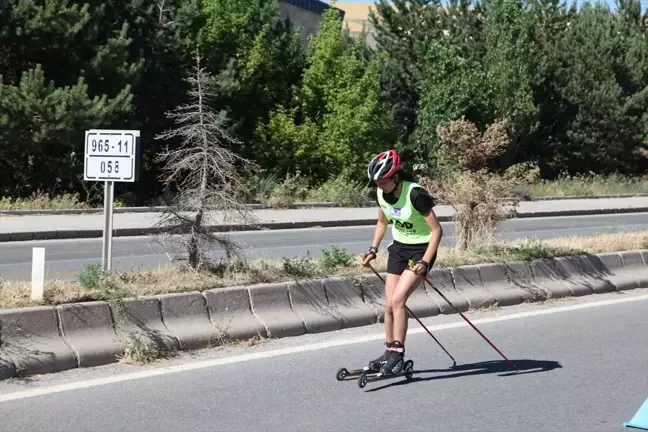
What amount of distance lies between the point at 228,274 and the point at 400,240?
219 centimetres

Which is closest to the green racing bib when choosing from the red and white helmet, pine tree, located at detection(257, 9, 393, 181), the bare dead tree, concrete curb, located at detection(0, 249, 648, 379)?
the red and white helmet

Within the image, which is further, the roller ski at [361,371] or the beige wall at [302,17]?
the beige wall at [302,17]

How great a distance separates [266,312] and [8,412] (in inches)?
120

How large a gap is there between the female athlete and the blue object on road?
1766 millimetres

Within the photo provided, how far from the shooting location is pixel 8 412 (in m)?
6.46

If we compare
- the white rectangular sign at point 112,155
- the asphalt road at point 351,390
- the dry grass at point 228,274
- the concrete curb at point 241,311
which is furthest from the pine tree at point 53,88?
the asphalt road at point 351,390

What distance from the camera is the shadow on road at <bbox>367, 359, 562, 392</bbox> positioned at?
8.02 meters

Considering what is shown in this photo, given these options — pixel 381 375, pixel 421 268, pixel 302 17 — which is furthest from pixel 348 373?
pixel 302 17

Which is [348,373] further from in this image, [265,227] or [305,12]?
[305,12]

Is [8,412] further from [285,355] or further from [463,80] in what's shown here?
[463,80]

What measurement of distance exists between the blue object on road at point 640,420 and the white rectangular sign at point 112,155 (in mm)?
5080

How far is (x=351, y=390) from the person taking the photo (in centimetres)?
746

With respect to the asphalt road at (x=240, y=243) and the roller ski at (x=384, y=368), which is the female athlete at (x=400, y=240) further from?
the asphalt road at (x=240, y=243)

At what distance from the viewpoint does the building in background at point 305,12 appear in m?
44.8
